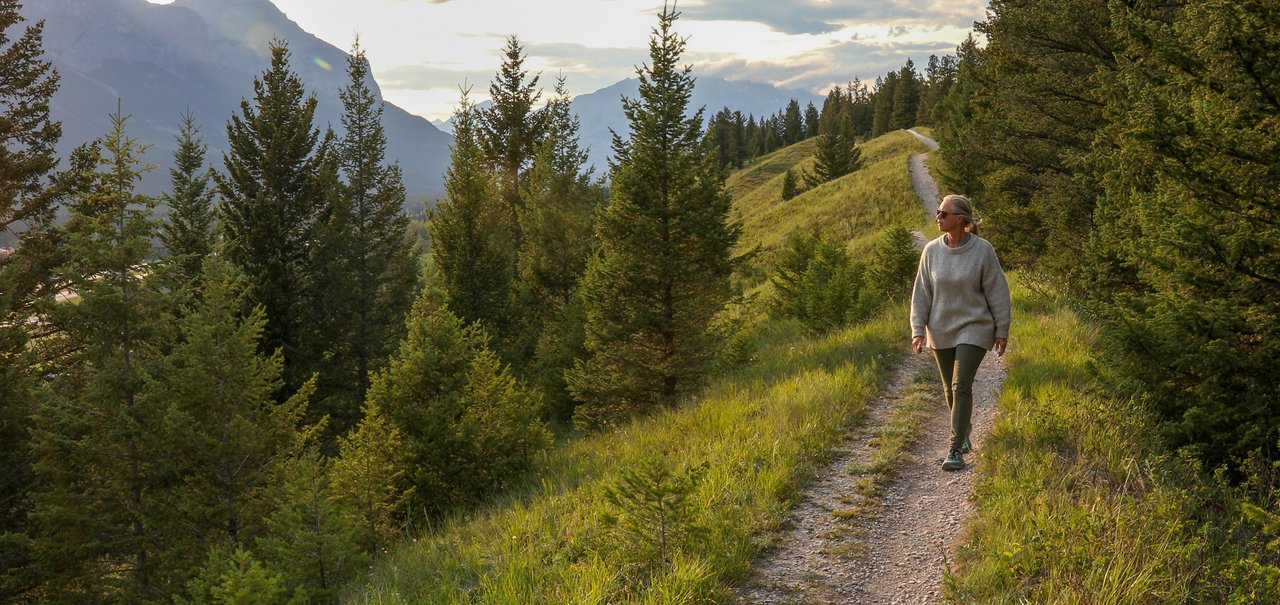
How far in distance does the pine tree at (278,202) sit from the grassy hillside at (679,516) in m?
14.5

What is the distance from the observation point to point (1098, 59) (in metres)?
13.1

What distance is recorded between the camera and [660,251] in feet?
39.8

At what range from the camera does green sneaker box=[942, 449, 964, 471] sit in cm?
556

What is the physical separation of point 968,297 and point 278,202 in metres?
21.3

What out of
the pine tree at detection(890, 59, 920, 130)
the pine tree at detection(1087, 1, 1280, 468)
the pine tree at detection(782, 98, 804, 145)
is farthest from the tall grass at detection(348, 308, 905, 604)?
the pine tree at detection(782, 98, 804, 145)

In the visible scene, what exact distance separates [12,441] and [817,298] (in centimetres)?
1681

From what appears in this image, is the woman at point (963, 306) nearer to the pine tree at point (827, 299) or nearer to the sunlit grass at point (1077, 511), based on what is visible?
the sunlit grass at point (1077, 511)

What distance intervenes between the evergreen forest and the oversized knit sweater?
0.91 metres

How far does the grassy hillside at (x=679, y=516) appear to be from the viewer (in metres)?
4.11

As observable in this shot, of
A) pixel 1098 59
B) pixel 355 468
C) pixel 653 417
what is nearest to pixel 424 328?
pixel 355 468

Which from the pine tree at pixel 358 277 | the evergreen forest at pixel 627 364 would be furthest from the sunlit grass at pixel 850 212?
the pine tree at pixel 358 277

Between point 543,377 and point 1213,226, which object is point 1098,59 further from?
point 543,377

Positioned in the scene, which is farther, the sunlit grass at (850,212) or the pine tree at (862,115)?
the pine tree at (862,115)

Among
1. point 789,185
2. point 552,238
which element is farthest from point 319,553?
point 789,185
